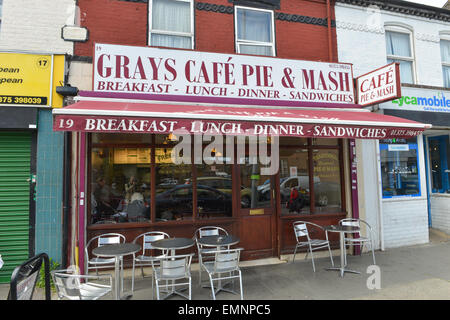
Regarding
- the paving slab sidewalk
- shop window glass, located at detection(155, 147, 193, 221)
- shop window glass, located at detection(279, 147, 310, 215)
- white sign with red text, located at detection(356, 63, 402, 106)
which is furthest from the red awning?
the paving slab sidewalk

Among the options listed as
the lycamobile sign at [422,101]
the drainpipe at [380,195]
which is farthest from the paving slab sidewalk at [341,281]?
the lycamobile sign at [422,101]

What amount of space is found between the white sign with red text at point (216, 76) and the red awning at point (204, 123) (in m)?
0.53

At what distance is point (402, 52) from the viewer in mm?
7789

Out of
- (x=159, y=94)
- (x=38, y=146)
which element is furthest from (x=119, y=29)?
(x=38, y=146)

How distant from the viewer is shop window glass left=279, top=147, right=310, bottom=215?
6.37 m

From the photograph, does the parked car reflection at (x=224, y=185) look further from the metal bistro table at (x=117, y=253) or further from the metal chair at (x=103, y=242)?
the metal bistro table at (x=117, y=253)

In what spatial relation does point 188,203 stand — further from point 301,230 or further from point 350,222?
point 350,222

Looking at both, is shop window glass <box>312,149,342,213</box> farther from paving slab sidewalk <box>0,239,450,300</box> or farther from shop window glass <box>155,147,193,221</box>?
shop window glass <box>155,147,193,221</box>

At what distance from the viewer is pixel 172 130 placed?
13.9ft

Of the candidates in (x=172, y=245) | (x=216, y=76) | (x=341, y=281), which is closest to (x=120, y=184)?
(x=172, y=245)

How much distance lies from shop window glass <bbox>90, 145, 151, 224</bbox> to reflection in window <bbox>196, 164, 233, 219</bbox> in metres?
1.04

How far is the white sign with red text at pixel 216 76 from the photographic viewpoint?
530 centimetres

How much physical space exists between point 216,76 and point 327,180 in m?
3.46
